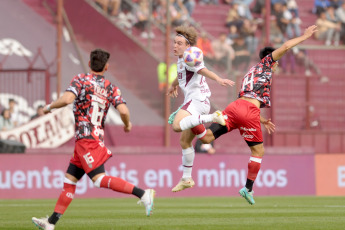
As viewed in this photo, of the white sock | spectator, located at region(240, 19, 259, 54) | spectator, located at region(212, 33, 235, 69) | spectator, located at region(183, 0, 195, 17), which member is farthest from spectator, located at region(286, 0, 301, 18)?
the white sock

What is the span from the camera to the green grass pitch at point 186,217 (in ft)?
36.2

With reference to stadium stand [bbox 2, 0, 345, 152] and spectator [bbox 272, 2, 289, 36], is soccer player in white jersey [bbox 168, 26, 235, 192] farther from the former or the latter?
spectator [bbox 272, 2, 289, 36]

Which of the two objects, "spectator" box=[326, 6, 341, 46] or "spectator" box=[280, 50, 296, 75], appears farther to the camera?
"spectator" box=[326, 6, 341, 46]

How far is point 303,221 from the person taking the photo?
11711 mm

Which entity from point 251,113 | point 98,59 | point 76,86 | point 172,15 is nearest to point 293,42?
point 251,113

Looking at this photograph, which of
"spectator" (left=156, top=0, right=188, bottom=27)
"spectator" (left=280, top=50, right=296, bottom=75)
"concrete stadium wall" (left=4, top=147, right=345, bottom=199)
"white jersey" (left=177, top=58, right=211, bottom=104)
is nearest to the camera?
"white jersey" (left=177, top=58, right=211, bottom=104)

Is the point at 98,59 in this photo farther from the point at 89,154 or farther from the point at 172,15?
the point at 172,15

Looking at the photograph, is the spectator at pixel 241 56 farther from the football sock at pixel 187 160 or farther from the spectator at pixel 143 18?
the football sock at pixel 187 160

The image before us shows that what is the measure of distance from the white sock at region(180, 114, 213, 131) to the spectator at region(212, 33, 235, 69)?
10572 millimetres

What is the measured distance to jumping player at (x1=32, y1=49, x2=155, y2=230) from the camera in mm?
10109

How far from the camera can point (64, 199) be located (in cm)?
1027

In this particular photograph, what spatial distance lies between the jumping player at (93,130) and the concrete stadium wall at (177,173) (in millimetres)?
10307

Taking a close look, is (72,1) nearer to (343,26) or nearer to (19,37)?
(19,37)

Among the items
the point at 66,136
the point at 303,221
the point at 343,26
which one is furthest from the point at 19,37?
the point at 303,221
